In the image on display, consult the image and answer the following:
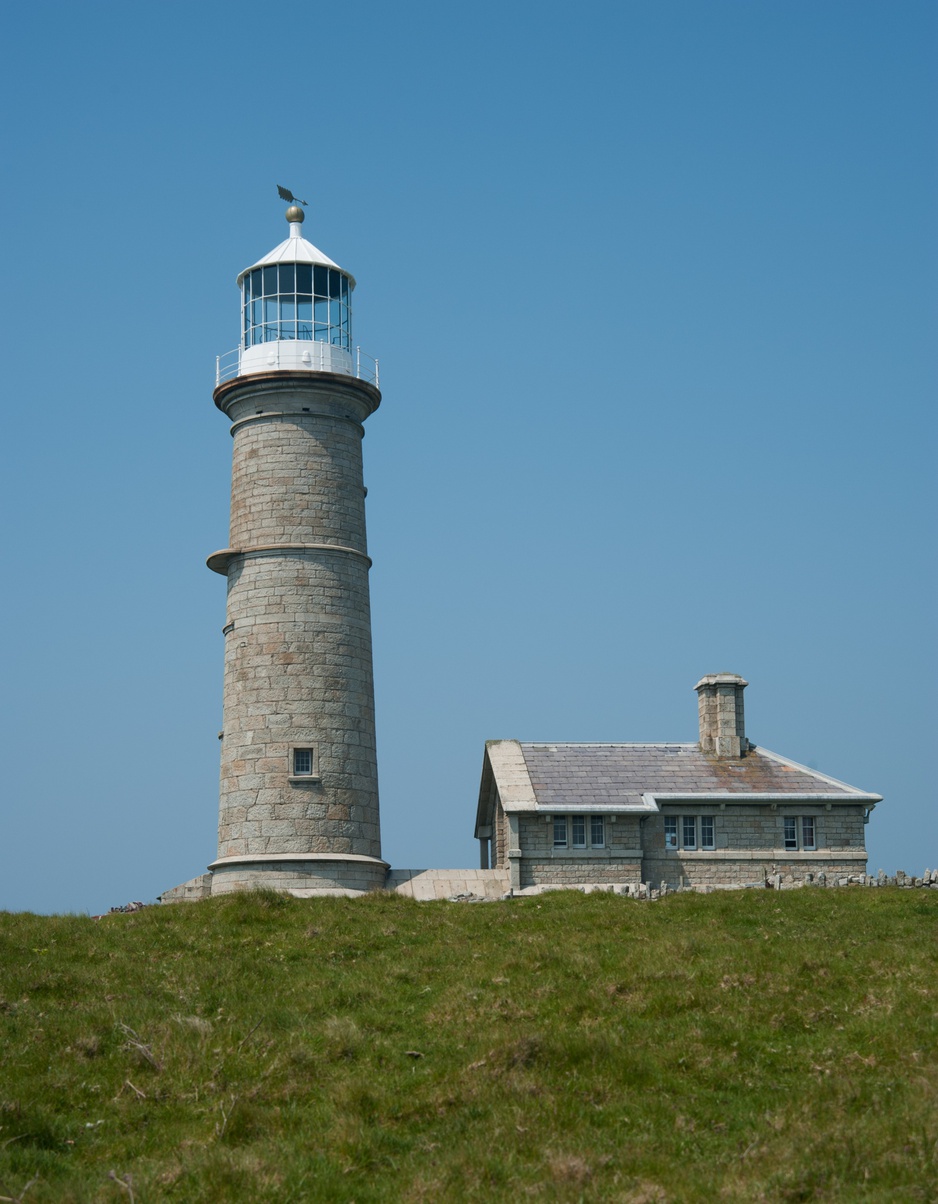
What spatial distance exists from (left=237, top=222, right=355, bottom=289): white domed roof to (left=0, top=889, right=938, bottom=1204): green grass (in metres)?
19.1

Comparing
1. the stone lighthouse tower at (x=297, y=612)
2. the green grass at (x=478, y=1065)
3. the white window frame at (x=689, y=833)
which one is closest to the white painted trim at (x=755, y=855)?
the white window frame at (x=689, y=833)

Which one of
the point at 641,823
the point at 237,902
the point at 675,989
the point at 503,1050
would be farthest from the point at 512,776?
the point at 503,1050

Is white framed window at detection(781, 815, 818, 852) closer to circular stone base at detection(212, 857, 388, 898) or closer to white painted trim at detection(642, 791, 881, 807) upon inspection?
white painted trim at detection(642, 791, 881, 807)

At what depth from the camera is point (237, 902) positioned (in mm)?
28250

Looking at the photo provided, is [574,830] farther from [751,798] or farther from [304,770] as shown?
[304,770]

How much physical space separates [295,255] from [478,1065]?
25631 millimetres

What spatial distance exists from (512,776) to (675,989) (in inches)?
650

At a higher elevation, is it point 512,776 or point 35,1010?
point 512,776

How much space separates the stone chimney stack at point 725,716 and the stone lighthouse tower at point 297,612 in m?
9.76

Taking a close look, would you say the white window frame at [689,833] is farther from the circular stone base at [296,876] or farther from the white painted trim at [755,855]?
the circular stone base at [296,876]

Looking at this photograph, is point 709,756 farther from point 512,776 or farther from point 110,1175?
point 110,1175

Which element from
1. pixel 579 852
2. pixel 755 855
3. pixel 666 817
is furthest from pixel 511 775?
pixel 755 855

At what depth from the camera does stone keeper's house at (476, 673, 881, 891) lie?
34.8 meters

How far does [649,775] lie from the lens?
36.8m
